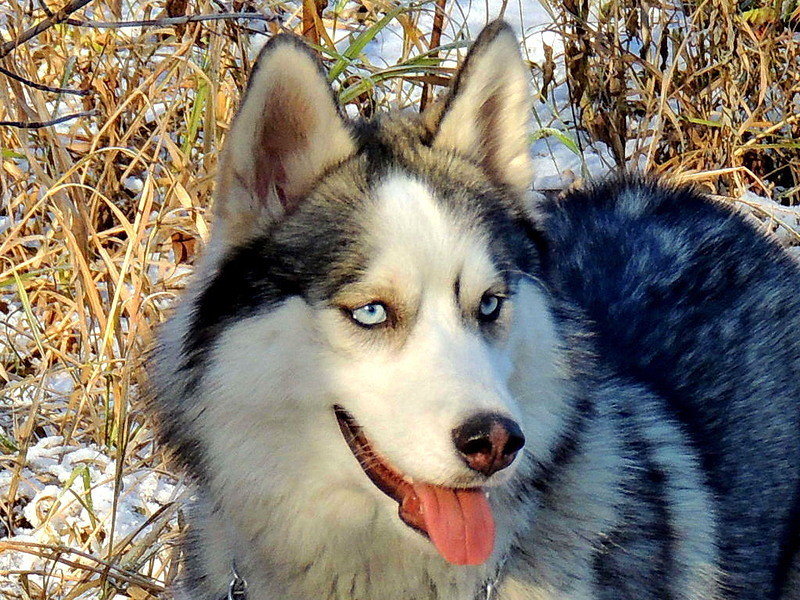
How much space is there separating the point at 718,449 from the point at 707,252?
62cm

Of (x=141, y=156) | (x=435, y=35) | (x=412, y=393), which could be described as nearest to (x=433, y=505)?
(x=412, y=393)

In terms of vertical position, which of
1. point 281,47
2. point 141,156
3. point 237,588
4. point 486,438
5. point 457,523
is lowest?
point 237,588

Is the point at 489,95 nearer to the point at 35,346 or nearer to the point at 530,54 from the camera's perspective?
the point at 35,346

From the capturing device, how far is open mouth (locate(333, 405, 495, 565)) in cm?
203

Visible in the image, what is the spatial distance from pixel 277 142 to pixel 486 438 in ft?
2.56

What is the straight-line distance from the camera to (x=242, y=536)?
225 centimetres

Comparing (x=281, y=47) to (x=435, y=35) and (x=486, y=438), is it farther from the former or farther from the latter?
(x=435, y=35)

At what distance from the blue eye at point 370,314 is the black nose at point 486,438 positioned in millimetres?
293

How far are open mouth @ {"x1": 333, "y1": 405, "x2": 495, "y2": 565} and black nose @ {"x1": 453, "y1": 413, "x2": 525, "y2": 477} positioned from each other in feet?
0.60

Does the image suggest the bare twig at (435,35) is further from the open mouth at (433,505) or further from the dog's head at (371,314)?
the open mouth at (433,505)

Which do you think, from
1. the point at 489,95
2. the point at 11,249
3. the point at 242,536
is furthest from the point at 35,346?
the point at 489,95

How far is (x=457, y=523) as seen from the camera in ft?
6.73

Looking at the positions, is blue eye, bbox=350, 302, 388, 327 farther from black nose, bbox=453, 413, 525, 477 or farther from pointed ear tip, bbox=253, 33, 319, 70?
pointed ear tip, bbox=253, 33, 319, 70

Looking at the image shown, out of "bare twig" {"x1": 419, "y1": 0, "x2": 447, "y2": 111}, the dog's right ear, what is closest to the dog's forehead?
the dog's right ear
